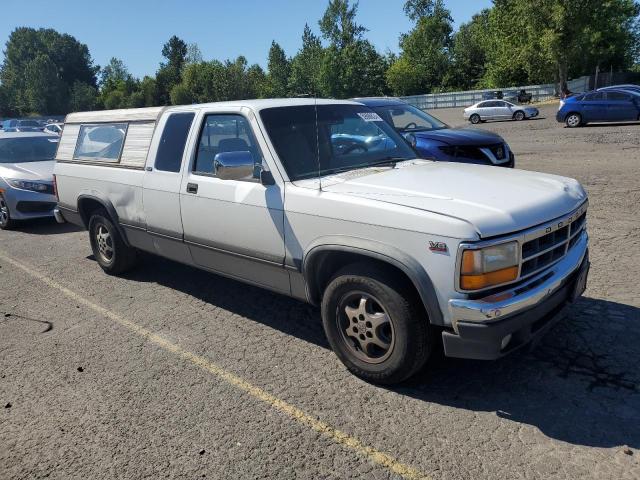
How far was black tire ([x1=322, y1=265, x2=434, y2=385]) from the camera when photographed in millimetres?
3244

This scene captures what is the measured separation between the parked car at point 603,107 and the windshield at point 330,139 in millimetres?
19072

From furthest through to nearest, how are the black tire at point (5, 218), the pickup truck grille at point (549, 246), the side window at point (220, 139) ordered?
the black tire at point (5, 218), the side window at point (220, 139), the pickup truck grille at point (549, 246)

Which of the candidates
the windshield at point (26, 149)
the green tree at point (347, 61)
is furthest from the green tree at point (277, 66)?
the windshield at point (26, 149)

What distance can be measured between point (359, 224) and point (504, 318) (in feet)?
3.38

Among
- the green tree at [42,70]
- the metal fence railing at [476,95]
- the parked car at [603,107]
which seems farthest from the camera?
the green tree at [42,70]

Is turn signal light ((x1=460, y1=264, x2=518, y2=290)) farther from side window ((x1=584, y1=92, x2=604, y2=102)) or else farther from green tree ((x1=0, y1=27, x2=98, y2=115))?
green tree ((x1=0, y1=27, x2=98, y2=115))

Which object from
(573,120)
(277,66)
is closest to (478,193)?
(573,120)

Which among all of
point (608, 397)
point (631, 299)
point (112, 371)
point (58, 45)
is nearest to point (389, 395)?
point (608, 397)

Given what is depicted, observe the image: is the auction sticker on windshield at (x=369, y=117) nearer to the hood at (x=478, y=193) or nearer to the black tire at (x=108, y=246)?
the hood at (x=478, y=193)

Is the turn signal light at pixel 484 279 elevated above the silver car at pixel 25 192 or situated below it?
above

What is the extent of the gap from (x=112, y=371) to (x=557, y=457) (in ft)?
10.1

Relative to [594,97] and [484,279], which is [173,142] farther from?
[594,97]

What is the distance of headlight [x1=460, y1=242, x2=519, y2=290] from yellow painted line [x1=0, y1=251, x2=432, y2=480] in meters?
1.03

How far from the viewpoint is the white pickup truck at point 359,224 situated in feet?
9.88
